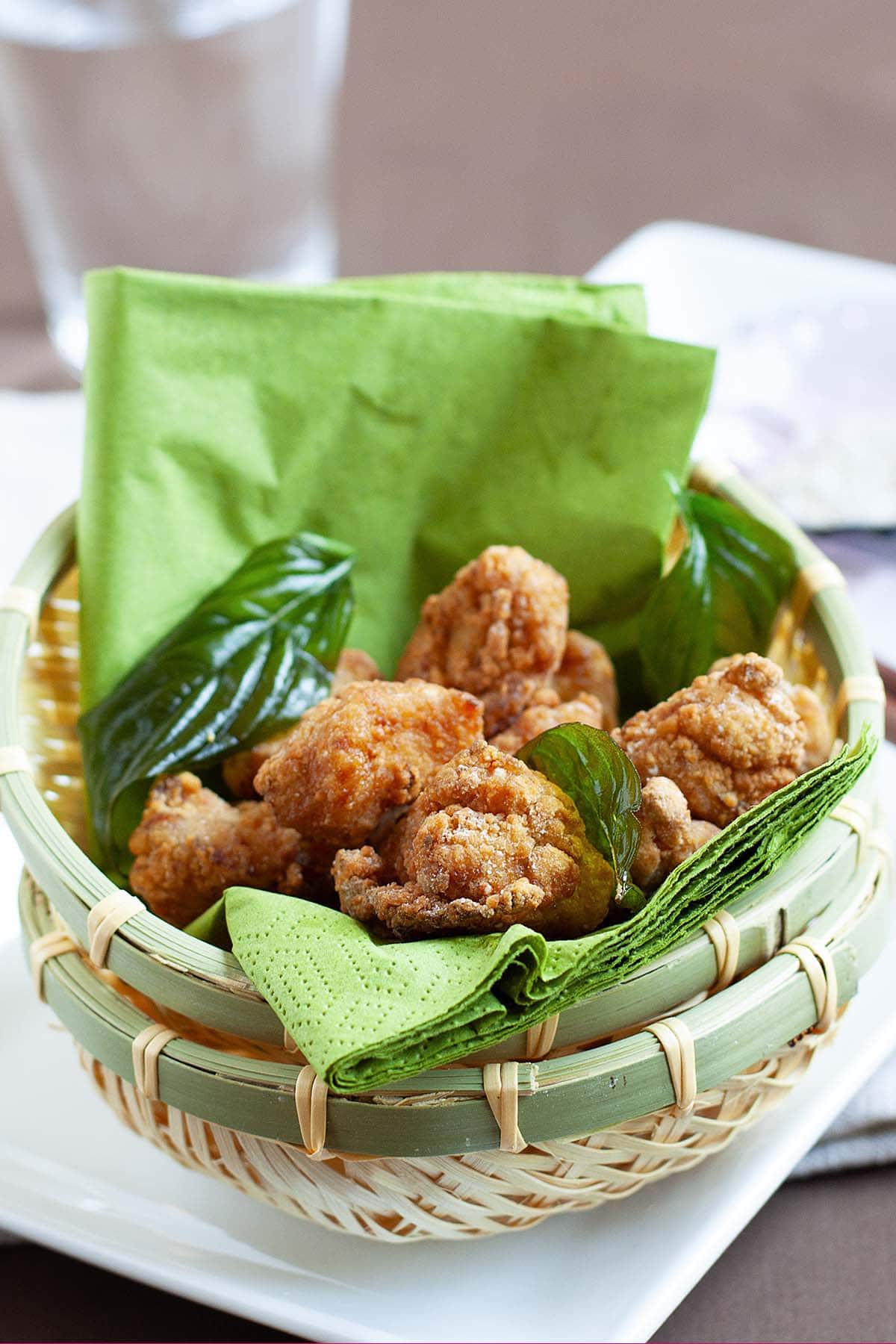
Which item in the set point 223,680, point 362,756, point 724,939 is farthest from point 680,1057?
point 223,680

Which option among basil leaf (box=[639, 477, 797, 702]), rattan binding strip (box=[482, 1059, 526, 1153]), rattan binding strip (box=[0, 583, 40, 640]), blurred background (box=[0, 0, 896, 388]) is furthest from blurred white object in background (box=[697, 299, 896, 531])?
rattan binding strip (box=[482, 1059, 526, 1153])

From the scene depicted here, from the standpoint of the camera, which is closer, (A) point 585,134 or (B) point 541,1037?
(B) point 541,1037

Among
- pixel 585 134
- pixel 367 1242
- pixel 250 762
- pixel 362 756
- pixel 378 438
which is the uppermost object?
pixel 585 134

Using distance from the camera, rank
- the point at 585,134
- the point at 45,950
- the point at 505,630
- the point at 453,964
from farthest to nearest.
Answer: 1. the point at 585,134
2. the point at 505,630
3. the point at 45,950
4. the point at 453,964

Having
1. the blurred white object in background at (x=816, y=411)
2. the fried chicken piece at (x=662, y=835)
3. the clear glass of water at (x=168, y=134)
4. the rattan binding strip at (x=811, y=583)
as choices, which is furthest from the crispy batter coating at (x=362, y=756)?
the clear glass of water at (x=168, y=134)

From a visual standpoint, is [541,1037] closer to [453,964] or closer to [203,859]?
[453,964]

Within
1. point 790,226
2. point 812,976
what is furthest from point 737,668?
point 790,226
